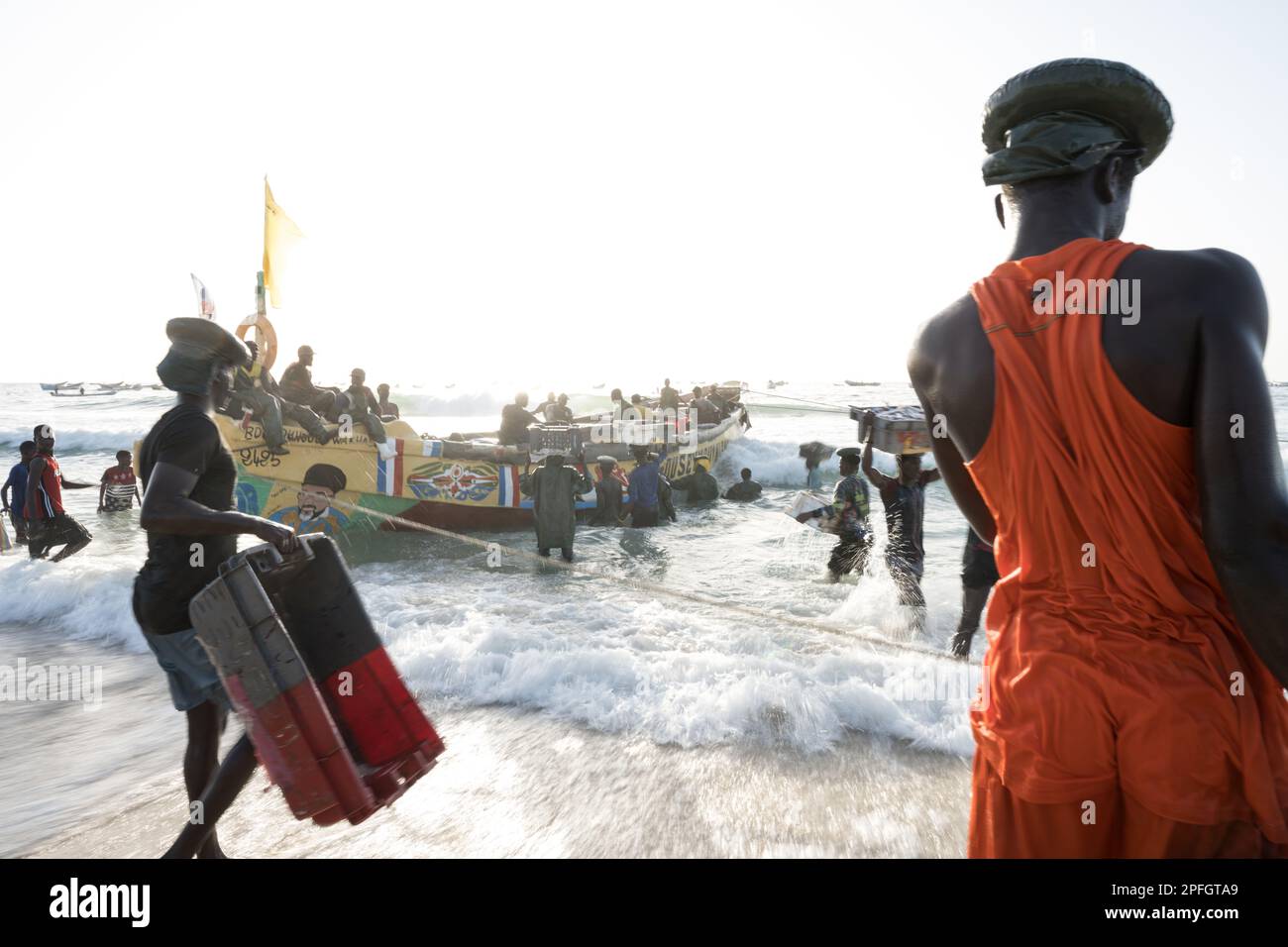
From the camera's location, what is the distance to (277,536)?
97.9 inches

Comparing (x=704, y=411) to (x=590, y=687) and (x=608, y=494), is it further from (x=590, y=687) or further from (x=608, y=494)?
(x=590, y=687)

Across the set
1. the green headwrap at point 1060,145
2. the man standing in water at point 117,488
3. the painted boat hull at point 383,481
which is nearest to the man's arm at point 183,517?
the green headwrap at point 1060,145

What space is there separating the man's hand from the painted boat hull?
7390mm

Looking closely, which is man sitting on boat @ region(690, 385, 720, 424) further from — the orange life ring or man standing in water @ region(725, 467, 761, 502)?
the orange life ring

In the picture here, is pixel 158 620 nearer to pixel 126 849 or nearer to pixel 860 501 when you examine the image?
pixel 126 849

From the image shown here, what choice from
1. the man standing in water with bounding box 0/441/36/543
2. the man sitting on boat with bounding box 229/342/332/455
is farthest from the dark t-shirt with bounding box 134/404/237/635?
the man standing in water with bounding box 0/441/36/543

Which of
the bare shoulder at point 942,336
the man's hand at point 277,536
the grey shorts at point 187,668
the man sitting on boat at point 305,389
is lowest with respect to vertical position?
the grey shorts at point 187,668

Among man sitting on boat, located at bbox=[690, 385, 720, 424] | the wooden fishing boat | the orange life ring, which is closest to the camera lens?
the orange life ring

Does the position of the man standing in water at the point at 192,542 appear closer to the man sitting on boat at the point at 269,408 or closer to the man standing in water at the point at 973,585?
the man standing in water at the point at 973,585

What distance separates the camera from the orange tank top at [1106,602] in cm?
103

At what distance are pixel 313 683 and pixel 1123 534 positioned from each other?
7.28ft

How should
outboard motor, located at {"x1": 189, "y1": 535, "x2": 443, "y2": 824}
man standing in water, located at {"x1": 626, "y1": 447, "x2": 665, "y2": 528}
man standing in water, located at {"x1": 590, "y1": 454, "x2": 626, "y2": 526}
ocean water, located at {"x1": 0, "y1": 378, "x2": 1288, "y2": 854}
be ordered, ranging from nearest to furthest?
outboard motor, located at {"x1": 189, "y1": 535, "x2": 443, "y2": 824}, ocean water, located at {"x1": 0, "y1": 378, "x2": 1288, "y2": 854}, man standing in water, located at {"x1": 626, "y1": 447, "x2": 665, "y2": 528}, man standing in water, located at {"x1": 590, "y1": 454, "x2": 626, "y2": 526}

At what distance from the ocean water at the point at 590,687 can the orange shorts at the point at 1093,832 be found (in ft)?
6.94

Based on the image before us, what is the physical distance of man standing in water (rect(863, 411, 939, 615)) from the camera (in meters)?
6.98
